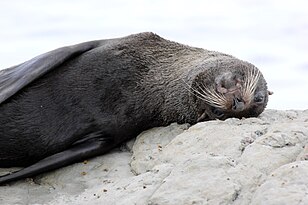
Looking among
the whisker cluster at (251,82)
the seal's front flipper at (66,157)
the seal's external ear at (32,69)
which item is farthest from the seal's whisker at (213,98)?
the seal's external ear at (32,69)

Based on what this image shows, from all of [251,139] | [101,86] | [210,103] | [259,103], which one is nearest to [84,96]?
[101,86]

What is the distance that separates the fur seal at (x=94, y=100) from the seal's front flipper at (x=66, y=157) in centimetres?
1

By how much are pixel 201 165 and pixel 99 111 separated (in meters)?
2.62

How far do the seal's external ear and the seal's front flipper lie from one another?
92cm

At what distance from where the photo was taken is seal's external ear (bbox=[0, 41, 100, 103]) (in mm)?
7905

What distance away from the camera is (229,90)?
7.38 meters

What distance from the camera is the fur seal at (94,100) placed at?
7730 mm

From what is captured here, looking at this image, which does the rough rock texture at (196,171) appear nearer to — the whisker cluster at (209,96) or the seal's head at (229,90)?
the seal's head at (229,90)

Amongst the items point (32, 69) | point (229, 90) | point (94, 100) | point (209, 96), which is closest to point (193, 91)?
point (209, 96)

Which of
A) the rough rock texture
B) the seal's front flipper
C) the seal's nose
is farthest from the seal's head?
the seal's front flipper

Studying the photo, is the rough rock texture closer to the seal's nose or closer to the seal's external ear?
the seal's nose

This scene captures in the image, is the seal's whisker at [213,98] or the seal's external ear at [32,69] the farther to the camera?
the seal's external ear at [32,69]

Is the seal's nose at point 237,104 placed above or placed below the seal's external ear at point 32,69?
below

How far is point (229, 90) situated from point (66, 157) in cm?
190
